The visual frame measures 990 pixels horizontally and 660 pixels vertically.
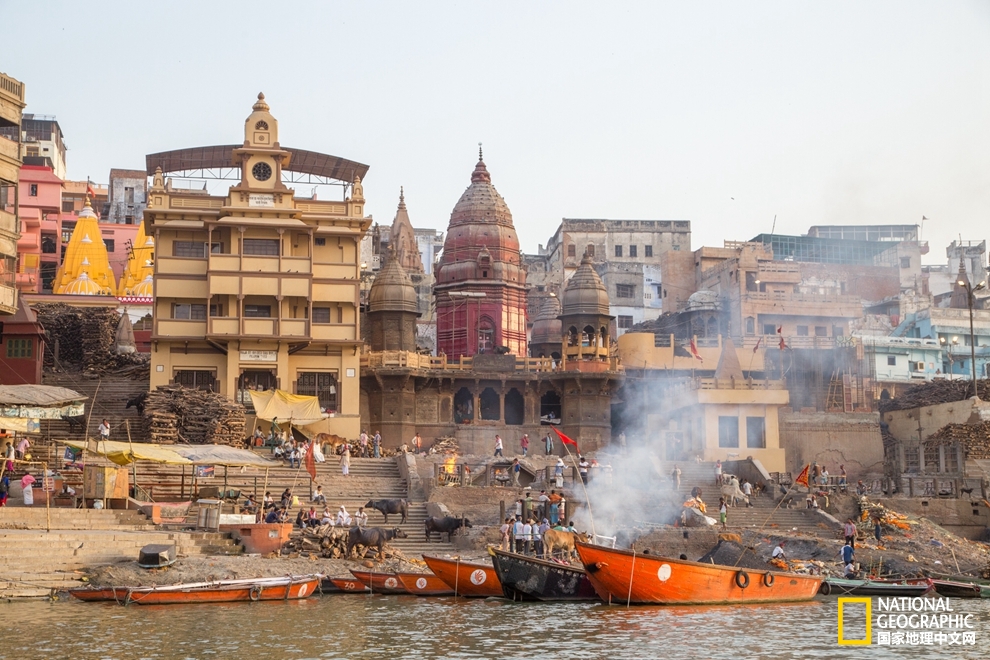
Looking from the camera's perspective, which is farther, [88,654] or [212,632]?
[212,632]

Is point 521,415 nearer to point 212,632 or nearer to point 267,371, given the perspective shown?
point 267,371

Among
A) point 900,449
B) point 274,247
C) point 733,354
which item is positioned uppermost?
point 274,247

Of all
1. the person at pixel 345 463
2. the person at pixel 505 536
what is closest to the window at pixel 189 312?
the person at pixel 345 463

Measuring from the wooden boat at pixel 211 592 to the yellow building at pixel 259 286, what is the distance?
2134 cm

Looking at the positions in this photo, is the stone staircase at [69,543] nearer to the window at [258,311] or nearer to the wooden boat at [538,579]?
the wooden boat at [538,579]

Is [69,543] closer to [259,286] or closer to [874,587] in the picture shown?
[874,587]

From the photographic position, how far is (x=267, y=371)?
4853cm

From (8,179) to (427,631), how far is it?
22.9 m

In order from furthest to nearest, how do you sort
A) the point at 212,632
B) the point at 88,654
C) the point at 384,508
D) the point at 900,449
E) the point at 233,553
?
the point at 900,449 → the point at 384,508 → the point at 233,553 → the point at 212,632 → the point at 88,654

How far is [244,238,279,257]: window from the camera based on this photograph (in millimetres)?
48875

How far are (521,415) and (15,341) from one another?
19.6m

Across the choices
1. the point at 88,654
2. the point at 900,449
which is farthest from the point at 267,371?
the point at 88,654

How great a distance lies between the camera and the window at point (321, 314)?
49.9m

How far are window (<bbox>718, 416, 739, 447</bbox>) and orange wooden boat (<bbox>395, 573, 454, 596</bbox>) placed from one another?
80.9 feet
